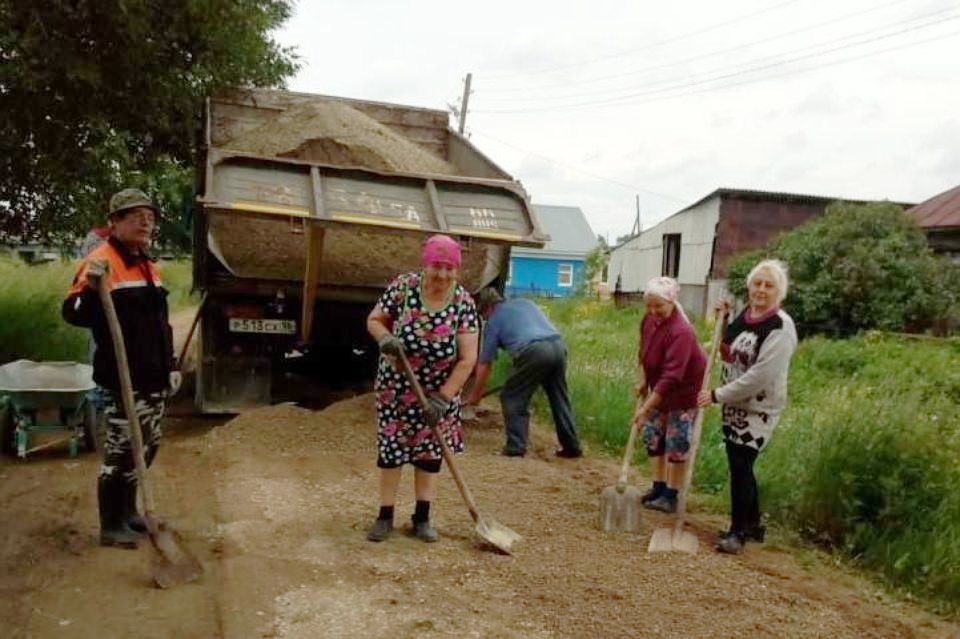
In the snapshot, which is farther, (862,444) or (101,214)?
(101,214)

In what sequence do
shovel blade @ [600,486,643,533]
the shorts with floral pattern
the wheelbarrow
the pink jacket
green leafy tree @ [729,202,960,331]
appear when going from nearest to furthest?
shovel blade @ [600,486,643,533] → the pink jacket → the shorts with floral pattern → the wheelbarrow → green leafy tree @ [729,202,960,331]

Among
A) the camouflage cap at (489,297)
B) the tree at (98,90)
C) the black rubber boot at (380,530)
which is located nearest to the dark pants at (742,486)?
the black rubber boot at (380,530)

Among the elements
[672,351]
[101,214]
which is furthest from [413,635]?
[101,214]

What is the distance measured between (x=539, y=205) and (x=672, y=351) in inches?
1872

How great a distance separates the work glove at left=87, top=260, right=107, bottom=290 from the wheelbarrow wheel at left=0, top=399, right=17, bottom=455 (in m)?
2.79

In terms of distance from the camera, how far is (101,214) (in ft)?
28.7

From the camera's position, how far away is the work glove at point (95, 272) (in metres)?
3.72

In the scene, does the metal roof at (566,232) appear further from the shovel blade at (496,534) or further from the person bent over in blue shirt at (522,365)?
the shovel blade at (496,534)

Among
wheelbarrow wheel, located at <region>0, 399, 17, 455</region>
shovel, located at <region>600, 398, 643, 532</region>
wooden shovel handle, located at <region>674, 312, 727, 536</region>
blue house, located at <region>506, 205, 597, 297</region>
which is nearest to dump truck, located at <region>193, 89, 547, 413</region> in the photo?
wheelbarrow wheel, located at <region>0, 399, 17, 455</region>

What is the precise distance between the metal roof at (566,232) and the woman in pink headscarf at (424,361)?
38.4 m

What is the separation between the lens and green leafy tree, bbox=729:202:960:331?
14.3 metres

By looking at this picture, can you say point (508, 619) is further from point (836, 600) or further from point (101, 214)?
point (101, 214)

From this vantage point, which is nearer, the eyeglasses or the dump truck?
the eyeglasses

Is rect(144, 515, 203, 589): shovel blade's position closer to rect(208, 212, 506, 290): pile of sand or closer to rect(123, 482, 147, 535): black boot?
rect(123, 482, 147, 535): black boot
